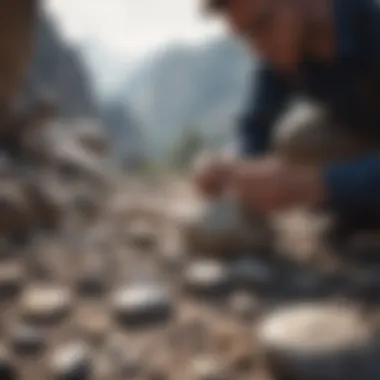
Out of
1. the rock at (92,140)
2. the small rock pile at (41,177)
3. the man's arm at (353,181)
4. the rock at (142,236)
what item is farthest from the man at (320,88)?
the rock at (92,140)

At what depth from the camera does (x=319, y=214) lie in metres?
1.04

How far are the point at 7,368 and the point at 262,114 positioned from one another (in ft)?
2.17

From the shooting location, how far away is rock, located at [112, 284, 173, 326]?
1.99 feet

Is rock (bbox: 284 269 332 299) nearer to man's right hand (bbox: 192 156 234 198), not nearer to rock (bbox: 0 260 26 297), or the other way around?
man's right hand (bbox: 192 156 234 198)

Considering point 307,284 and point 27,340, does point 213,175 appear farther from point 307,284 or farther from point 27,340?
point 27,340

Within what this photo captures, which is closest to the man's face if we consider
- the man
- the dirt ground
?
the man

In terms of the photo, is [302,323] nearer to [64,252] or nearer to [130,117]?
[64,252]

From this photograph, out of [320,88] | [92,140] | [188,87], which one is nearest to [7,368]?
[320,88]

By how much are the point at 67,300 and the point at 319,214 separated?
1.71 feet

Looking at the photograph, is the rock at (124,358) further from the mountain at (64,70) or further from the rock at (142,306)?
the mountain at (64,70)

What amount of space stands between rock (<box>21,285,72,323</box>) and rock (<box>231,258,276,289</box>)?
0.18m

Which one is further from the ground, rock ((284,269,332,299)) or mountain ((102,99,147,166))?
mountain ((102,99,147,166))

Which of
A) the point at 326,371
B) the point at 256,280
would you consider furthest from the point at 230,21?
the point at 326,371

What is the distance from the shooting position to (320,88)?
35.5 inches
